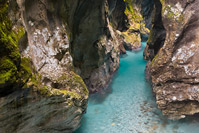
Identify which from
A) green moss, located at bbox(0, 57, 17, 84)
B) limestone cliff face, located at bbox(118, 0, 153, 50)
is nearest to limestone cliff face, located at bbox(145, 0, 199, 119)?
A: green moss, located at bbox(0, 57, 17, 84)

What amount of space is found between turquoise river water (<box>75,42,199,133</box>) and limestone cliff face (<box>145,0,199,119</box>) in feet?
2.82

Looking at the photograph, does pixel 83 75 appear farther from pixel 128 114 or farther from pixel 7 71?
pixel 7 71

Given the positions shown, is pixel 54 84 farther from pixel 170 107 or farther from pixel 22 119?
pixel 170 107

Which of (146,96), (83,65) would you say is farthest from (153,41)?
(83,65)

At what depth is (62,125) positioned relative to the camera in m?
7.33

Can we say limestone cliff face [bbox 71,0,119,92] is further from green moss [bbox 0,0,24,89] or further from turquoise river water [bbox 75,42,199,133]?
green moss [bbox 0,0,24,89]

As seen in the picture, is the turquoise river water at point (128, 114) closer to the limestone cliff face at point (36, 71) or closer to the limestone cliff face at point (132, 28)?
the limestone cliff face at point (36, 71)

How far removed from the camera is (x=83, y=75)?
14117 mm

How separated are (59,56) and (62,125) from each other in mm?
3632

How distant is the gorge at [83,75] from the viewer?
16.2 feet

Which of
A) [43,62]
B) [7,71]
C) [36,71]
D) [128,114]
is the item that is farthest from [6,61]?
[128,114]

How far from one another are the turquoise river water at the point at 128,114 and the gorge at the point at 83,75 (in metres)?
0.06

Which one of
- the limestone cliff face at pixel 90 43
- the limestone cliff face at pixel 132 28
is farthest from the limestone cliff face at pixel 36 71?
the limestone cliff face at pixel 132 28

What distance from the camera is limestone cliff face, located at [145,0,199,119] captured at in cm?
912
